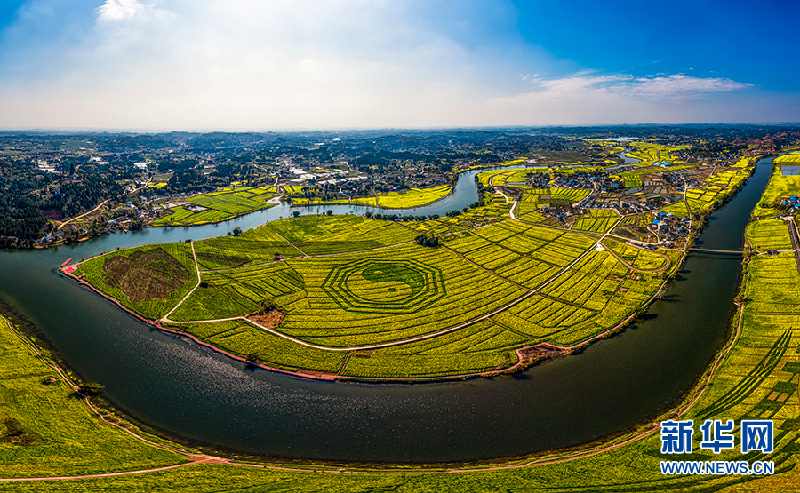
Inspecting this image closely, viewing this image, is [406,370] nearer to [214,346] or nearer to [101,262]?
[214,346]

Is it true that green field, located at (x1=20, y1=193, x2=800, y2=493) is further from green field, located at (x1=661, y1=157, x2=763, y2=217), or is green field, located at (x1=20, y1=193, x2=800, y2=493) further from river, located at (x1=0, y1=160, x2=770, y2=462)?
green field, located at (x1=661, y1=157, x2=763, y2=217)

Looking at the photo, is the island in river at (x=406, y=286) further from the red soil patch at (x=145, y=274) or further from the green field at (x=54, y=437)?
the green field at (x=54, y=437)

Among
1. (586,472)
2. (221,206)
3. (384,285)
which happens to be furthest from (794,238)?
(221,206)

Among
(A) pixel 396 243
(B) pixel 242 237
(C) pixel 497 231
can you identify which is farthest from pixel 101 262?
(C) pixel 497 231

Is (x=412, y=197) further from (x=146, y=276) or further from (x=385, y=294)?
(x=146, y=276)

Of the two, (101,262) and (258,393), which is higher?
(101,262)

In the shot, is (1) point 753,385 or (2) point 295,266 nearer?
(1) point 753,385
